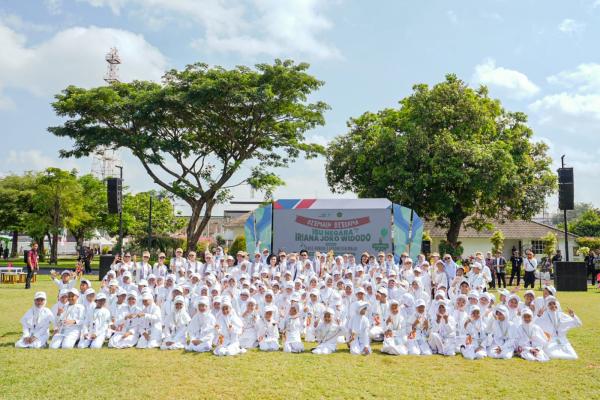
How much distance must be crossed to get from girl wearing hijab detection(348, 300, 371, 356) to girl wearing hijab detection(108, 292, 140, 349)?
3.97 metres

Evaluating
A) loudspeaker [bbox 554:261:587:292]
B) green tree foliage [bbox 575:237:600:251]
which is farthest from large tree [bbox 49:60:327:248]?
green tree foliage [bbox 575:237:600:251]

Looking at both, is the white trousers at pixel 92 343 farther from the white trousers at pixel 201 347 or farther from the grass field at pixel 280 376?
the white trousers at pixel 201 347

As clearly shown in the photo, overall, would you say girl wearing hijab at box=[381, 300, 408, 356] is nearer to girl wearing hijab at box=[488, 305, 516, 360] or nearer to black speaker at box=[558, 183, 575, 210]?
girl wearing hijab at box=[488, 305, 516, 360]

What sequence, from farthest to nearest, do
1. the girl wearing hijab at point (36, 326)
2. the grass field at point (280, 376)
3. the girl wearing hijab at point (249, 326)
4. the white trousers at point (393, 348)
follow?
1. the girl wearing hijab at point (249, 326)
2. the girl wearing hijab at point (36, 326)
3. the white trousers at point (393, 348)
4. the grass field at point (280, 376)

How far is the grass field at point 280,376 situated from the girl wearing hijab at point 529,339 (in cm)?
32

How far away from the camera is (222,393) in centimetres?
641

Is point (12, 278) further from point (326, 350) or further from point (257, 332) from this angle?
point (326, 350)

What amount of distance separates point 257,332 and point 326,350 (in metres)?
1.37

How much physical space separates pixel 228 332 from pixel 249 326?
600 millimetres

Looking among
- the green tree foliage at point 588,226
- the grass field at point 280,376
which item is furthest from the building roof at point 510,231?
the grass field at point 280,376

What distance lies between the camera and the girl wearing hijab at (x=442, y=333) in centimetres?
875

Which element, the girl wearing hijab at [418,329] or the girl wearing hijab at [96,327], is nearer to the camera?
the girl wearing hijab at [418,329]

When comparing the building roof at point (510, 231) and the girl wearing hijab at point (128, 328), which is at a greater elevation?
the building roof at point (510, 231)

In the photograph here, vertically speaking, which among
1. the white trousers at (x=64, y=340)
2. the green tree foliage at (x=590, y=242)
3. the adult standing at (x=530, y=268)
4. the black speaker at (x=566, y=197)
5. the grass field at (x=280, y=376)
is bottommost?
the grass field at (x=280, y=376)
